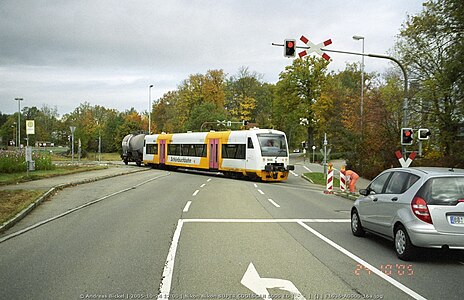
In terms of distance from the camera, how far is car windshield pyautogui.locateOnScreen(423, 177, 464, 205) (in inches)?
299

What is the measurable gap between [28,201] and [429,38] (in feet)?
75.4

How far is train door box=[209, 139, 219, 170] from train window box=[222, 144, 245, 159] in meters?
1.13

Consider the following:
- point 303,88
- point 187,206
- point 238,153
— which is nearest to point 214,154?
point 238,153

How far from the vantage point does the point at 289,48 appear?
17062mm

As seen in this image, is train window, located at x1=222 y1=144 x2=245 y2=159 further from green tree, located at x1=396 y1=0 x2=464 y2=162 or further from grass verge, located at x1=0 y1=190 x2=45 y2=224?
grass verge, located at x1=0 y1=190 x2=45 y2=224

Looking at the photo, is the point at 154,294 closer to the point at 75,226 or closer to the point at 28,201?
the point at 75,226

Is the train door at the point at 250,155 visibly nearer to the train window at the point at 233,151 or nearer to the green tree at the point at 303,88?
the train window at the point at 233,151

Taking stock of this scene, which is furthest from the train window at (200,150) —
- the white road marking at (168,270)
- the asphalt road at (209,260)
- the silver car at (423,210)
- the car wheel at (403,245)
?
the car wheel at (403,245)

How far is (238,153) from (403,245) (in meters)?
23.8

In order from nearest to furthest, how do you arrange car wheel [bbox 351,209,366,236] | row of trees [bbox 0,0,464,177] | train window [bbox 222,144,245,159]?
1. car wheel [bbox 351,209,366,236]
2. row of trees [bbox 0,0,464,177]
3. train window [bbox 222,144,245,159]

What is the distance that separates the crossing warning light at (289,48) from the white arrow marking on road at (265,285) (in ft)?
38.5

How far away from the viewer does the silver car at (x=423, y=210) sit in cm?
746

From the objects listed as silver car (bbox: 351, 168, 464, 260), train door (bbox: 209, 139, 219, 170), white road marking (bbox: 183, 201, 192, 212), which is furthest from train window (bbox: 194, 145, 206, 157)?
silver car (bbox: 351, 168, 464, 260)

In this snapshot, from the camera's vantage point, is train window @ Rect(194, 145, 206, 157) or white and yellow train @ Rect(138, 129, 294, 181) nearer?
white and yellow train @ Rect(138, 129, 294, 181)
